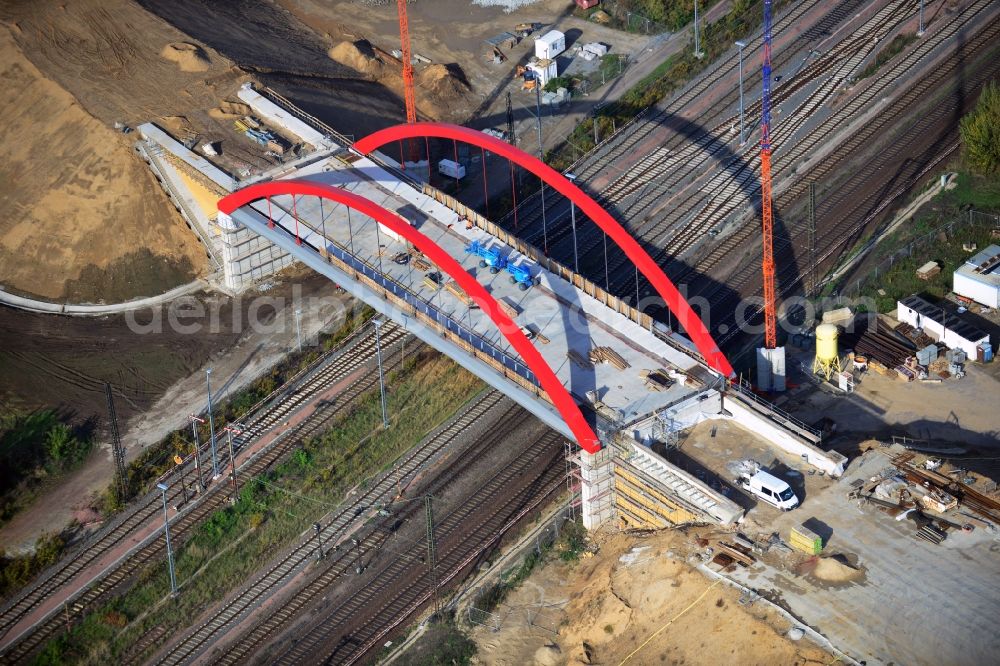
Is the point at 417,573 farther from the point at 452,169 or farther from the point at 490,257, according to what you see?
the point at 452,169

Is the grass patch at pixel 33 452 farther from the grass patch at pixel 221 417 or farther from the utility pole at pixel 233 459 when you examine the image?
the utility pole at pixel 233 459

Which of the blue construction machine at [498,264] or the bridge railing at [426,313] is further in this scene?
the blue construction machine at [498,264]

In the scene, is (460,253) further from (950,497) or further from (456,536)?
(950,497)

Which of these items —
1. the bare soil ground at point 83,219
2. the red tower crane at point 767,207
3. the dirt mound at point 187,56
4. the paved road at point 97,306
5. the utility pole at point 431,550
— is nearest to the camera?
the red tower crane at point 767,207

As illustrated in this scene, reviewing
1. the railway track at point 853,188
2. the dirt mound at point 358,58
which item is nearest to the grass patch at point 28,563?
the railway track at point 853,188

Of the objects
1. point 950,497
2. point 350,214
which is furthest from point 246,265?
point 950,497

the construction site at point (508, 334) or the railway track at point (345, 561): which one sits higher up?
the construction site at point (508, 334)
